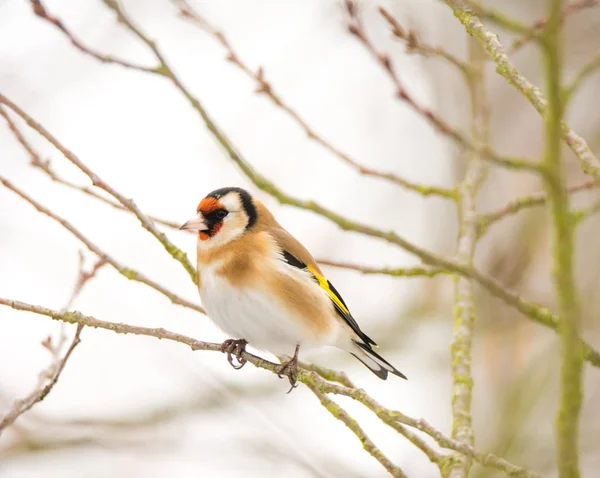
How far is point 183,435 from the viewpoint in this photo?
17.7 ft

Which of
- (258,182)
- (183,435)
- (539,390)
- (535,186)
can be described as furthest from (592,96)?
(258,182)

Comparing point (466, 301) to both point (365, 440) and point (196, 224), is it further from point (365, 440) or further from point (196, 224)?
point (196, 224)

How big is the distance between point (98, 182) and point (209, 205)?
123 cm

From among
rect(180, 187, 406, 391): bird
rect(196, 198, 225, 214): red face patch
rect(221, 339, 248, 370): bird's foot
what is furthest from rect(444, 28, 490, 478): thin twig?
rect(196, 198, 225, 214): red face patch

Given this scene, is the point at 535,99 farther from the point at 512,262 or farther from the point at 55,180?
the point at 512,262

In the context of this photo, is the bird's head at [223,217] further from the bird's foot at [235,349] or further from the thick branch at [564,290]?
the thick branch at [564,290]

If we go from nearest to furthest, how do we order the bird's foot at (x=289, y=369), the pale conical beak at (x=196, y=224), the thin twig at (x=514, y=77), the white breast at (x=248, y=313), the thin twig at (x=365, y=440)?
the thin twig at (x=514, y=77), the thin twig at (x=365, y=440), the bird's foot at (x=289, y=369), the white breast at (x=248, y=313), the pale conical beak at (x=196, y=224)

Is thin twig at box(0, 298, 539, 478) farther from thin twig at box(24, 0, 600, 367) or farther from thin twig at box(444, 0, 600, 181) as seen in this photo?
thin twig at box(444, 0, 600, 181)

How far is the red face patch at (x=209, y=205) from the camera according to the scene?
4.16 m

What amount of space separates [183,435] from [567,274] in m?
4.25

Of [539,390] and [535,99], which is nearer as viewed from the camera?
[535,99]

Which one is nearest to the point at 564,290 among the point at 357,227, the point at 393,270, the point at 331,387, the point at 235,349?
the point at 357,227

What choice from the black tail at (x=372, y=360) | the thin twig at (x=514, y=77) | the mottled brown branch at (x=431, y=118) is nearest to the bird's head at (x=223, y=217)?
the black tail at (x=372, y=360)

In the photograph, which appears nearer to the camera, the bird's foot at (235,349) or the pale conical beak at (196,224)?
the bird's foot at (235,349)
